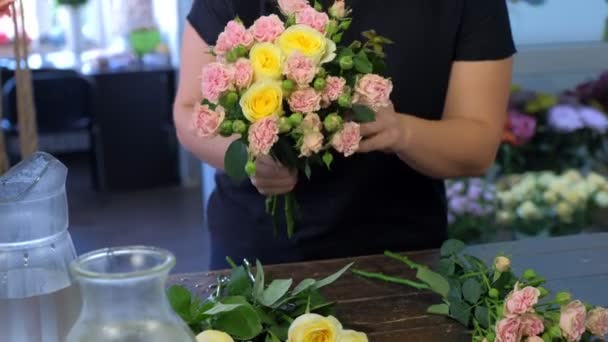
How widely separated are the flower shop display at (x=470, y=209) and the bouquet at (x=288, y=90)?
1592 mm

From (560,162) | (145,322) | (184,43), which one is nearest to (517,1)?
(560,162)

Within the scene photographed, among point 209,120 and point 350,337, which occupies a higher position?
point 209,120

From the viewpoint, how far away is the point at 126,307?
71 cm

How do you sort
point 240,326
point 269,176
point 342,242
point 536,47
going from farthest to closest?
point 536,47
point 342,242
point 269,176
point 240,326

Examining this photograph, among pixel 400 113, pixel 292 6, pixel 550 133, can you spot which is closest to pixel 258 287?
pixel 292 6

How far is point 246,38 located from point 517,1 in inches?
76.7

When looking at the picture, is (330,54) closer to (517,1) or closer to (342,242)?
(342,242)

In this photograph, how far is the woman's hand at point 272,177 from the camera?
47.8 inches

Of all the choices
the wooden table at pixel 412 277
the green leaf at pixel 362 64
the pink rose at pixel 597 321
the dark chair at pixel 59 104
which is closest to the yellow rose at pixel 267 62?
the green leaf at pixel 362 64

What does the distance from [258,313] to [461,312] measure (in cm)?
27

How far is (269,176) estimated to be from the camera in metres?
1.25

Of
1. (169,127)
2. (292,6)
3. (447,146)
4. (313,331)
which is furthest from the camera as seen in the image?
(169,127)

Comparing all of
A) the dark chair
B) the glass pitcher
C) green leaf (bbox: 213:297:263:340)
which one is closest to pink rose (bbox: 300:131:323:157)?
green leaf (bbox: 213:297:263:340)

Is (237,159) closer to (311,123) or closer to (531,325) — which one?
(311,123)
